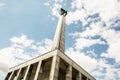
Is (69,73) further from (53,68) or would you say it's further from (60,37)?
(60,37)

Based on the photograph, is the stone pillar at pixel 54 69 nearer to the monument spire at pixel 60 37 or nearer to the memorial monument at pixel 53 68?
the memorial monument at pixel 53 68

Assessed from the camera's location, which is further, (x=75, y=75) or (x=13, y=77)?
(x=13, y=77)

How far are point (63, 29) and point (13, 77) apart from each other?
1221 centimetres

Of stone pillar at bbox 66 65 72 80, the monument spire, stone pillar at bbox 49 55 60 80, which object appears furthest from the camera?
the monument spire

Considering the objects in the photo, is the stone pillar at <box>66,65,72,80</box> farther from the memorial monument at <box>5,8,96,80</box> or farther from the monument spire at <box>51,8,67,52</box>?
the monument spire at <box>51,8,67,52</box>

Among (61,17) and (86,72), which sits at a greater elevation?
(61,17)

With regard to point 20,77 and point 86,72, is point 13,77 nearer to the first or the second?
point 20,77

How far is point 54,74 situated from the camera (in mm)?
16578

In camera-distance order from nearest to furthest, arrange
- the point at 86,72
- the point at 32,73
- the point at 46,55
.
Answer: the point at 46,55
the point at 32,73
the point at 86,72

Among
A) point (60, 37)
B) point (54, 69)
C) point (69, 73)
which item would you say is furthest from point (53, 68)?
point (60, 37)

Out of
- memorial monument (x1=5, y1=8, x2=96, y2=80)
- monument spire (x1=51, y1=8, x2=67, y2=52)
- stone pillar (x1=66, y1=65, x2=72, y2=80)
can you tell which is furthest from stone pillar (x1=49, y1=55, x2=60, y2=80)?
monument spire (x1=51, y1=8, x2=67, y2=52)

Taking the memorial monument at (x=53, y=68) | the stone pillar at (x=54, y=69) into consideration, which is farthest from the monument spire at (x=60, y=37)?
the stone pillar at (x=54, y=69)

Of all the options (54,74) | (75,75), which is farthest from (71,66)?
(54,74)

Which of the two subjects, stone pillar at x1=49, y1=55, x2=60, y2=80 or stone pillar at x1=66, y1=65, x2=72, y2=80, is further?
stone pillar at x1=66, y1=65, x2=72, y2=80
